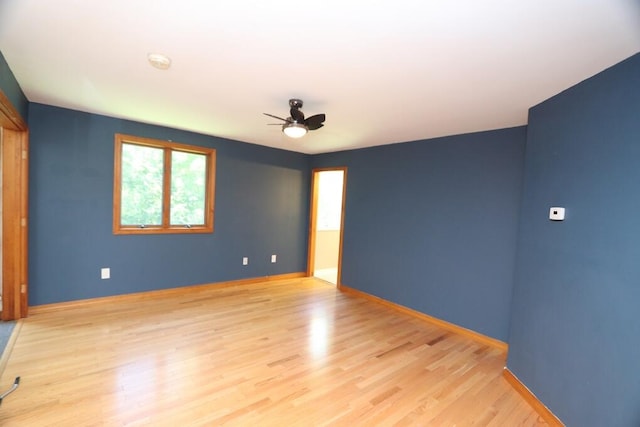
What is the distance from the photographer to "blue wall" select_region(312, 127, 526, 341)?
10.1 ft

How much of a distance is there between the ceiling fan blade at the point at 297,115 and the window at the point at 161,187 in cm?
220

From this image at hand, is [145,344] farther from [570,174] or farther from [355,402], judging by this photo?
[570,174]

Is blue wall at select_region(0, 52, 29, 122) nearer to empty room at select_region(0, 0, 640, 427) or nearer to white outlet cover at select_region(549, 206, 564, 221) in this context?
empty room at select_region(0, 0, 640, 427)

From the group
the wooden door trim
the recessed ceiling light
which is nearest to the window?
the wooden door trim

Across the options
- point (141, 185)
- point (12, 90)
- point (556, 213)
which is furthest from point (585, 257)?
point (141, 185)

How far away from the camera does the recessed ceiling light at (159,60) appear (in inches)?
74.7

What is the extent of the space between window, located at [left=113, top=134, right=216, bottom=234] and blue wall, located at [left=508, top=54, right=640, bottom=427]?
3.95m

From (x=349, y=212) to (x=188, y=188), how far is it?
248 centimetres

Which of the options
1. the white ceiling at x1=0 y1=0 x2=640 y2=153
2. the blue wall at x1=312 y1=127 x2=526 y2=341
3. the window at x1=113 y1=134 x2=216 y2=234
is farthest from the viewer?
the window at x1=113 y1=134 x2=216 y2=234

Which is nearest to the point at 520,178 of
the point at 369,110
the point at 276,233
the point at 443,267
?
the point at 443,267

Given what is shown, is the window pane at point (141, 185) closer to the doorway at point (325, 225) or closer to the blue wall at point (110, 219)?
the blue wall at point (110, 219)

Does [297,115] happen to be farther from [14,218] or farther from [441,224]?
[14,218]

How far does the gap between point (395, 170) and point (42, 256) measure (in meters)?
4.39

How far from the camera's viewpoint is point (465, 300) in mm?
3355
